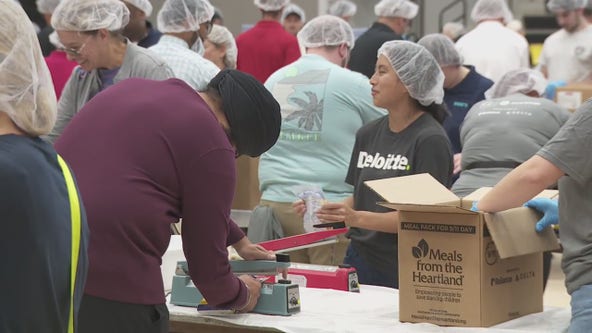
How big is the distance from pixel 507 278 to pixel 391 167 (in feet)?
2.81

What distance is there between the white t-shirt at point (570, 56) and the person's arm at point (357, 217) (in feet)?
15.1

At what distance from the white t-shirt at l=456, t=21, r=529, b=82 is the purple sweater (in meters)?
5.19

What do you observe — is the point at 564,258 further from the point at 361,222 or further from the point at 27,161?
the point at 27,161

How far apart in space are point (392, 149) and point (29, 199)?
2.33 metres

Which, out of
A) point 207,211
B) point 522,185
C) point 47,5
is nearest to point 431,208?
point 522,185

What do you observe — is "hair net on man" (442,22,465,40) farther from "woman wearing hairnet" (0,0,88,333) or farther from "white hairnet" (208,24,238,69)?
"woman wearing hairnet" (0,0,88,333)

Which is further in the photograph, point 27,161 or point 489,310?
point 489,310

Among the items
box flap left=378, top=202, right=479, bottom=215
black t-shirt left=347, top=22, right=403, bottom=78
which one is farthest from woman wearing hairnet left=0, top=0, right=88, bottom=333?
black t-shirt left=347, top=22, right=403, bottom=78

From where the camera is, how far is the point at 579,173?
2.88 m

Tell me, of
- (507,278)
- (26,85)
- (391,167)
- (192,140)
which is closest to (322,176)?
(391,167)

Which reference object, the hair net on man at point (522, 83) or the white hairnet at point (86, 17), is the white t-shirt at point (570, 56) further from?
the white hairnet at point (86, 17)

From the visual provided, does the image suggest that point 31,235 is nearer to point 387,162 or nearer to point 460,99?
point 387,162

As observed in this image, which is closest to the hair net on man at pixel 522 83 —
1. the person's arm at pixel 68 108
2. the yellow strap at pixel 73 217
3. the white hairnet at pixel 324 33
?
the white hairnet at pixel 324 33

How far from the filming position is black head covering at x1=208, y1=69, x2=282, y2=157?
259 centimetres
